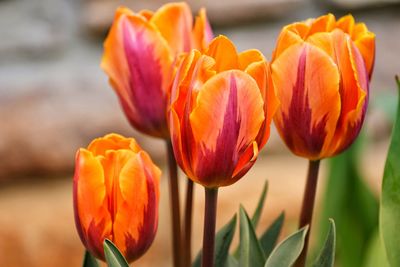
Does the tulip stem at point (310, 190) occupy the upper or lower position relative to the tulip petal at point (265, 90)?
lower

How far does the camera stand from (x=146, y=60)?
427mm

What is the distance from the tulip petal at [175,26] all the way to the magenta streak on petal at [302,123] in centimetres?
8

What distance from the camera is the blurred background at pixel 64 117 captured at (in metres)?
1.23

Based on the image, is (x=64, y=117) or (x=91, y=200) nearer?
(x=91, y=200)

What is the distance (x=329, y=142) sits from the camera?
15.3 inches

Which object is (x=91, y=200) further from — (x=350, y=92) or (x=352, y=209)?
(x=352, y=209)

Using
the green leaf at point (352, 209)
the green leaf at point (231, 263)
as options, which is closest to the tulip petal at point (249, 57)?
the green leaf at point (231, 263)

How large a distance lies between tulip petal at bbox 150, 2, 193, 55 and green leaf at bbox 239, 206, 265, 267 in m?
0.09

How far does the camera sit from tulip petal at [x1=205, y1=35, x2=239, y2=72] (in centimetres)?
35

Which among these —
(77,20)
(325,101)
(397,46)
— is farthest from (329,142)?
(397,46)

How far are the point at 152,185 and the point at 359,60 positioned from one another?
99mm

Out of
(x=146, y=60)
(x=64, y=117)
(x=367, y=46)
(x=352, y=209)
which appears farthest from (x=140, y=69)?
(x=64, y=117)

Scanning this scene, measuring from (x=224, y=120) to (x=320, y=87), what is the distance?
54 mm

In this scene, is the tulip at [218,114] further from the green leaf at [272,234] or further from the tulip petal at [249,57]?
the green leaf at [272,234]
